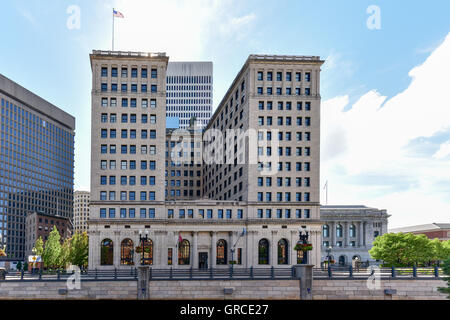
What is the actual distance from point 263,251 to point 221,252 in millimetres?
8270

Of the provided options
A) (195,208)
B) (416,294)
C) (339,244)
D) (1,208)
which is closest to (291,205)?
(195,208)

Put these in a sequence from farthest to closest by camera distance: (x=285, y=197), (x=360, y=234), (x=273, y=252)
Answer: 1. (x=360, y=234)
2. (x=285, y=197)
3. (x=273, y=252)

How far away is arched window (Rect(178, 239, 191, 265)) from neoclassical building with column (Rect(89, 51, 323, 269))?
19 cm

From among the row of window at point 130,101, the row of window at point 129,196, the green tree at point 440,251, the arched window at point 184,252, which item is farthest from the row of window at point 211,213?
the green tree at point 440,251

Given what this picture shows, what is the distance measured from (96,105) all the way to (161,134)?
13400mm

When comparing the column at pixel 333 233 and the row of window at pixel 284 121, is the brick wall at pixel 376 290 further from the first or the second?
the column at pixel 333 233

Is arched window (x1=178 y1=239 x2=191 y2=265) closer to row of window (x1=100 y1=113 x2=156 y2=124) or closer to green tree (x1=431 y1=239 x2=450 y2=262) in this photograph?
row of window (x1=100 y1=113 x2=156 y2=124)

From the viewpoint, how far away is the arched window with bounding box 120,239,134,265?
82812 mm

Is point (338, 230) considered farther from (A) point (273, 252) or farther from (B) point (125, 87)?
(B) point (125, 87)

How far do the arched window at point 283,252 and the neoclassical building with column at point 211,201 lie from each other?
0.19 m

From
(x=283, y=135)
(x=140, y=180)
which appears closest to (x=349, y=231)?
(x=283, y=135)

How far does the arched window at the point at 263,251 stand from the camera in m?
84.8

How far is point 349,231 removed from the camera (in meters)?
137
